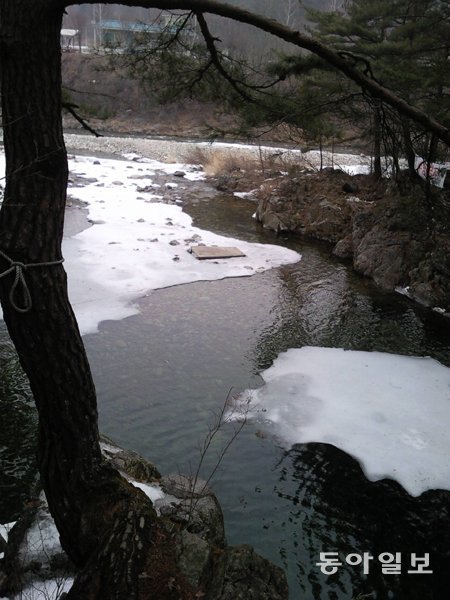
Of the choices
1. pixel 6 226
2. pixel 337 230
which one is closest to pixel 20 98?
pixel 6 226

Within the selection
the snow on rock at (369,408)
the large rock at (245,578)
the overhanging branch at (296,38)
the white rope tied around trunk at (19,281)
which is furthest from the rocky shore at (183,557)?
the overhanging branch at (296,38)

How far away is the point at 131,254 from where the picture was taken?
12781mm

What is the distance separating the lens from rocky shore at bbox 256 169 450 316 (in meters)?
11.1

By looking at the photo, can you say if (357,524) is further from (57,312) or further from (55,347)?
(57,312)

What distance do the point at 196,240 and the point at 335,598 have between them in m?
11.0

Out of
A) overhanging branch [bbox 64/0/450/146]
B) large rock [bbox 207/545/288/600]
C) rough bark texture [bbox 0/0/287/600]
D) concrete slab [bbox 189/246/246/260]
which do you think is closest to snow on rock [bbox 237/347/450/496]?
large rock [bbox 207/545/288/600]

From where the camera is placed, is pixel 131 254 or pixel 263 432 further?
pixel 131 254

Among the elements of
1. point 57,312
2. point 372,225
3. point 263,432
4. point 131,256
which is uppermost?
point 57,312

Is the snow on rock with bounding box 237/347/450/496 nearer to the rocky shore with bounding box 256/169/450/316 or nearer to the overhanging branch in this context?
the rocky shore with bounding box 256/169/450/316

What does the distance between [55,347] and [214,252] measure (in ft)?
34.3

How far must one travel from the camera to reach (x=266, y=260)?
13.3 metres

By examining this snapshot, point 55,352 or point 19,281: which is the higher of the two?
point 19,281

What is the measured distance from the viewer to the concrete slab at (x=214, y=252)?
12992mm

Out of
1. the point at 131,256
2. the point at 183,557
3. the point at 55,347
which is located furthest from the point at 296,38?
the point at 131,256
